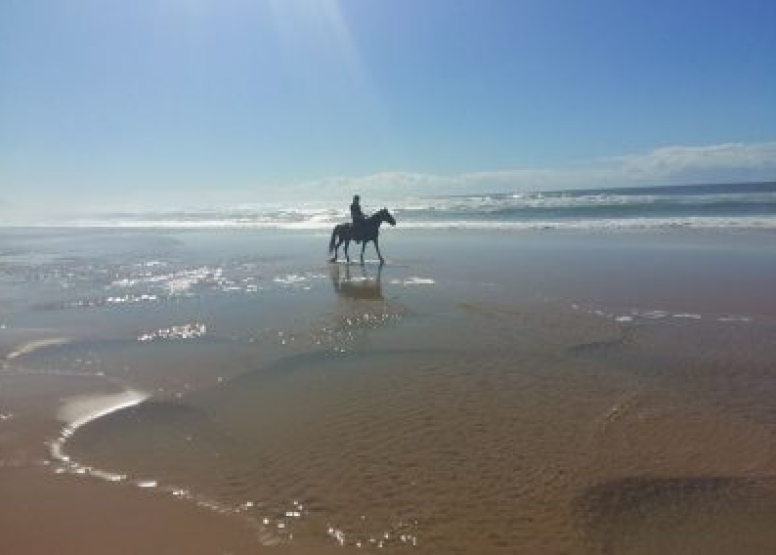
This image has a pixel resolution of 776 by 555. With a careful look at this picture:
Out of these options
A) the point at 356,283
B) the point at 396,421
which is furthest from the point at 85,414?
the point at 356,283

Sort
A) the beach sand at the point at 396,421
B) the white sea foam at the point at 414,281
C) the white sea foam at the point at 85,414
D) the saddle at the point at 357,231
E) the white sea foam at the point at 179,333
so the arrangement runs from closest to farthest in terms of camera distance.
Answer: the beach sand at the point at 396,421 < the white sea foam at the point at 85,414 < the white sea foam at the point at 179,333 < the white sea foam at the point at 414,281 < the saddle at the point at 357,231

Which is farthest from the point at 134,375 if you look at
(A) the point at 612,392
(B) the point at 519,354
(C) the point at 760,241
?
(C) the point at 760,241

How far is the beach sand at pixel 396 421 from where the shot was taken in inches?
204

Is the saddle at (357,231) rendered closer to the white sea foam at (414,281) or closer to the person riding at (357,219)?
the person riding at (357,219)

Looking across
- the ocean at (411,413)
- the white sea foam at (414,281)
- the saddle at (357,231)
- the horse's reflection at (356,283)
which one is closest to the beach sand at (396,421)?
the ocean at (411,413)

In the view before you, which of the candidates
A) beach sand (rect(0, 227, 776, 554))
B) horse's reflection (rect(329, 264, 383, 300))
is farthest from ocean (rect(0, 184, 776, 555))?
horse's reflection (rect(329, 264, 383, 300))

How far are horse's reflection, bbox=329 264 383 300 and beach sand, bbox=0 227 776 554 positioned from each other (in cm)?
61

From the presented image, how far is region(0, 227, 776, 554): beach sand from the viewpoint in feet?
17.0

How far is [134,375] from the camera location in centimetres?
905

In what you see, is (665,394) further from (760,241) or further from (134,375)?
(760,241)

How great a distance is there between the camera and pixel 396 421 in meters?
7.18

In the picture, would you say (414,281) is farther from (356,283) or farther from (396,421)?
(396,421)

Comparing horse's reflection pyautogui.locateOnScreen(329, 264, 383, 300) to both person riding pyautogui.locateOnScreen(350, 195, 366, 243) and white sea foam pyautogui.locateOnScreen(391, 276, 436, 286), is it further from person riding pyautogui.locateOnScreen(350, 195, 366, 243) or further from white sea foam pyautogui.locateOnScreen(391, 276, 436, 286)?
person riding pyautogui.locateOnScreen(350, 195, 366, 243)

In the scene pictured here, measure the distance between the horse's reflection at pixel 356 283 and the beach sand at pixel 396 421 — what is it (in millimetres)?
605
